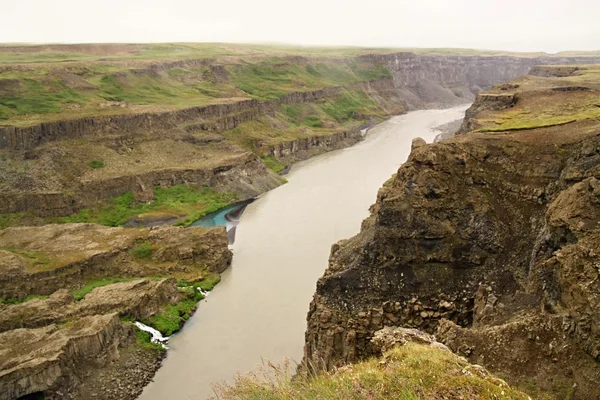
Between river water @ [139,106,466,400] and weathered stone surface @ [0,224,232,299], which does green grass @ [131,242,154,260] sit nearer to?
weathered stone surface @ [0,224,232,299]

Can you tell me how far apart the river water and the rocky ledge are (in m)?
1.66

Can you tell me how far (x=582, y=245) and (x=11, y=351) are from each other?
28714mm

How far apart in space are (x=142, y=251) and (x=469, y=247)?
29738mm

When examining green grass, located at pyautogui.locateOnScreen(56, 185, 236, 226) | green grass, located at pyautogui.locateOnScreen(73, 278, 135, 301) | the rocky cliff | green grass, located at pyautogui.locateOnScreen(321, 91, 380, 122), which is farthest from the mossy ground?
green grass, located at pyautogui.locateOnScreen(321, 91, 380, 122)

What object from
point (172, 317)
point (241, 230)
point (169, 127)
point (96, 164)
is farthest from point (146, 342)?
point (169, 127)

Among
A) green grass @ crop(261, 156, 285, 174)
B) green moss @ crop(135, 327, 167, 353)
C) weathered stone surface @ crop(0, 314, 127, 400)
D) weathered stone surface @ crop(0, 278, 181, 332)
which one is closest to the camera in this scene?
weathered stone surface @ crop(0, 314, 127, 400)

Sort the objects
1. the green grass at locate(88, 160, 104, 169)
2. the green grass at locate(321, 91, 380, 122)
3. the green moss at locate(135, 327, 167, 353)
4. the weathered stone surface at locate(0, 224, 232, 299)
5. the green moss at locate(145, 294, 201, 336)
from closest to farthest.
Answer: the green moss at locate(135, 327, 167, 353) → the green moss at locate(145, 294, 201, 336) → the weathered stone surface at locate(0, 224, 232, 299) → the green grass at locate(88, 160, 104, 169) → the green grass at locate(321, 91, 380, 122)

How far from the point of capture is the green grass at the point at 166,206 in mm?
60094

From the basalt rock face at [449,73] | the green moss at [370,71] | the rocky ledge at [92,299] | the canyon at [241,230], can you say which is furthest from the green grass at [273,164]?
the basalt rock face at [449,73]

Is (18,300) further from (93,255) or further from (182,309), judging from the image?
(182,309)

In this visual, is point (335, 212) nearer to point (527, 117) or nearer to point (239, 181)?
point (239, 181)

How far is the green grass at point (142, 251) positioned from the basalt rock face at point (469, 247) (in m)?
21.9

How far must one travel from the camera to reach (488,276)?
88.5 feet

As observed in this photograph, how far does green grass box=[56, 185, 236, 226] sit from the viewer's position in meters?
60.1
